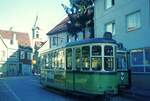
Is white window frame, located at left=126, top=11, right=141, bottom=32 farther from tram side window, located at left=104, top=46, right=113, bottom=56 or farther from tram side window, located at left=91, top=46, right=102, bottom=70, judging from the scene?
tram side window, located at left=91, top=46, right=102, bottom=70

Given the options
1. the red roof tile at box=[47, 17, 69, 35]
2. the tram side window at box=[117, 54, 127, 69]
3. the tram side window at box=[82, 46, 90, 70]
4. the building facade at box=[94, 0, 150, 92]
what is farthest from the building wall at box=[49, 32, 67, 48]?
the tram side window at box=[82, 46, 90, 70]

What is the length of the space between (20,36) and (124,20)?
195 ft

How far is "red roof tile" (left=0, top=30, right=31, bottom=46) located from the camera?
3203 inches

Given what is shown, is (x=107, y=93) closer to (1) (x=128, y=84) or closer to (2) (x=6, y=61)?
(1) (x=128, y=84)

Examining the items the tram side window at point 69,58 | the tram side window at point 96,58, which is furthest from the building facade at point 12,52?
the tram side window at point 96,58

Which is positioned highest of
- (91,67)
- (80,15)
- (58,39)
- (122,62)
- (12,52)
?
(80,15)

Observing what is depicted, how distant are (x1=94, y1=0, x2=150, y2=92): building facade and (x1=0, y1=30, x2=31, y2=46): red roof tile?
52.1 m

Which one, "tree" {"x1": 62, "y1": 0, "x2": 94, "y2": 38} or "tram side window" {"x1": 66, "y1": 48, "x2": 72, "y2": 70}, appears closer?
"tram side window" {"x1": 66, "y1": 48, "x2": 72, "y2": 70}

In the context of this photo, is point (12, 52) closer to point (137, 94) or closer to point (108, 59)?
point (137, 94)

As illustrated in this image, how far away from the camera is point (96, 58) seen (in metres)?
18.7

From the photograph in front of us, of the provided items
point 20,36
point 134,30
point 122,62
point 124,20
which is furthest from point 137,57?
point 20,36

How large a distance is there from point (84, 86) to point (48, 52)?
8646 millimetres

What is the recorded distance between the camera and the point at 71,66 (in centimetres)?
2106

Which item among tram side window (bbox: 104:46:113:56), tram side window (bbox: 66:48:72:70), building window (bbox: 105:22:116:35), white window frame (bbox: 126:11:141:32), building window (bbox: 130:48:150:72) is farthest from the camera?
building window (bbox: 105:22:116:35)
